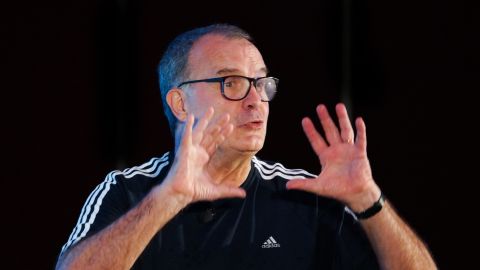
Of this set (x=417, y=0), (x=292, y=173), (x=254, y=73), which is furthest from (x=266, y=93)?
(x=417, y=0)

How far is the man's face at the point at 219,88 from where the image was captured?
194 cm

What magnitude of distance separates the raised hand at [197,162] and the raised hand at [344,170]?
23 centimetres

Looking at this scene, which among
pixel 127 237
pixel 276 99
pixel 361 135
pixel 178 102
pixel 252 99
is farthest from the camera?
pixel 276 99

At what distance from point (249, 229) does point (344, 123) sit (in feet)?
1.60

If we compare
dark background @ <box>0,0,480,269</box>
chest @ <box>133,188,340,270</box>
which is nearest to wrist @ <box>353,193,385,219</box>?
chest @ <box>133,188,340,270</box>

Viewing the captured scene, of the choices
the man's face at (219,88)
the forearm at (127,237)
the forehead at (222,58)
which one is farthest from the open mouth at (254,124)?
the forearm at (127,237)

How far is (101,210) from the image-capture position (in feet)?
6.00

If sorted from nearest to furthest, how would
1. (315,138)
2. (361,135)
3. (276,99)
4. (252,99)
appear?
(361,135) → (315,138) → (252,99) → (276,99)

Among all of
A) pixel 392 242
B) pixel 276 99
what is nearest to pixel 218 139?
pixel 392 242

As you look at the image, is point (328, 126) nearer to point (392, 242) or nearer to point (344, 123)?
point (344, 123)

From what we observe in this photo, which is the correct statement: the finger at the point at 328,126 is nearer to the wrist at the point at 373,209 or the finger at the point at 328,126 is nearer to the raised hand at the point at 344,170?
the raised hand at the point at 344,170

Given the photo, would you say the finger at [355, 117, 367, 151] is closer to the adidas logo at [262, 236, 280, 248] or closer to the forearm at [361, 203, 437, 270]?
the forearm at [361, 203, 437, 270]

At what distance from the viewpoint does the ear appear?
6.97ft

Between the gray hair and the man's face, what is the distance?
26 millimetres
